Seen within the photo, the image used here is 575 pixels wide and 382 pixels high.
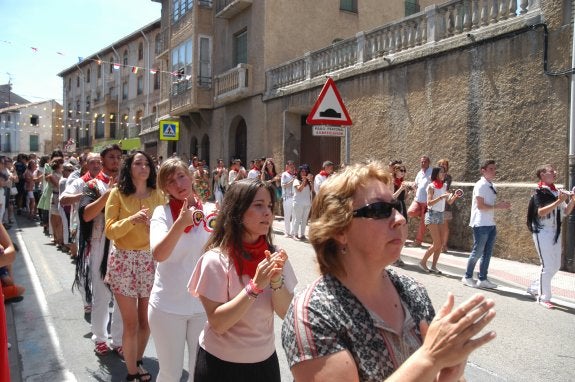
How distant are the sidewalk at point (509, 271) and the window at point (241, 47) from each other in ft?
41.6

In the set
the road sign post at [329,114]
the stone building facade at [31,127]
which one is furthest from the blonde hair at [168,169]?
the stone building facade at [31,127]

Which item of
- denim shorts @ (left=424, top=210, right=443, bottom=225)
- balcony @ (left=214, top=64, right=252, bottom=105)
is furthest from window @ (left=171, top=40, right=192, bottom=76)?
denim shorts @ (left=424, top=210, right=443, bottom=225)

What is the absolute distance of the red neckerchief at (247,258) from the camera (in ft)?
8.68

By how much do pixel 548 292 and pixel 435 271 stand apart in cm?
223

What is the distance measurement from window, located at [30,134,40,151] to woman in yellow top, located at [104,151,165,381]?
68.2 meters

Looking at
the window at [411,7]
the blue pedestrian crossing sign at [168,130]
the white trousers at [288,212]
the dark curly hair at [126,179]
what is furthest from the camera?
the window at [411,7]

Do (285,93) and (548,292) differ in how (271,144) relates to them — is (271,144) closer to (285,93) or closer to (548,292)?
(285,93)

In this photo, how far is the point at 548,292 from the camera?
266 inches

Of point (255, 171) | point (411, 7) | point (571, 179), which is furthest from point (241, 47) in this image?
point (571, 179)

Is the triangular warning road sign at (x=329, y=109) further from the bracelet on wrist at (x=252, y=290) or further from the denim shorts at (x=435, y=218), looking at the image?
the bracelet on wrist at (x=252, y=290)

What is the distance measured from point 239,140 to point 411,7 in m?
9.49

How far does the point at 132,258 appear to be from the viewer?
409 centimetres

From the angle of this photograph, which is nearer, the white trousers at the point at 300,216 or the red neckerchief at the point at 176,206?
the red neckerchief at the point at 176,206

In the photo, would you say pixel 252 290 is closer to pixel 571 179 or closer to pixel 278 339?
pixel 278 339
